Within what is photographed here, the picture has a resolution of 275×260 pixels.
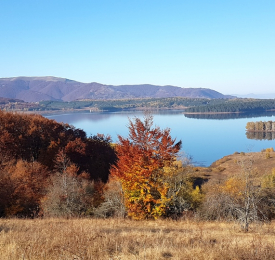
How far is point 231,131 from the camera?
8600 centimetres

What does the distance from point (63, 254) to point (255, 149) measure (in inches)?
2468

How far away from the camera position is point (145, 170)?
1348cm

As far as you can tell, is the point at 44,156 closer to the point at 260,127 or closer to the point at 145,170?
the point at 145,170

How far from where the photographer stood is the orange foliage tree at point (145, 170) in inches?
536

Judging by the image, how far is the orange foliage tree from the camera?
1361cm

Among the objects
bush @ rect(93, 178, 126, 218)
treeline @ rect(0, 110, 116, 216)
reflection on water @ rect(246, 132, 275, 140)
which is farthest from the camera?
reflection on water @ rect(246, 132, 275, 140)

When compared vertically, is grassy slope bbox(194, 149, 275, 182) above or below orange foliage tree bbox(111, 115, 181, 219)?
below

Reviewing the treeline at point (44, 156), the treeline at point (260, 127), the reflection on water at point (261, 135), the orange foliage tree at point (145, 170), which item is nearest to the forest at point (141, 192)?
the orange foliage tree at point (145, 170)

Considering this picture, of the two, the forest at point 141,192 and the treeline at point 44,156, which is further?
the treeline at point 44,156

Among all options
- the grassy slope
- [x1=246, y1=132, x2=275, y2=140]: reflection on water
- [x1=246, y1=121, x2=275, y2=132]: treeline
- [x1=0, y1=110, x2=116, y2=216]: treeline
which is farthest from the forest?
[x1=246, y1=121, x2=275, y2=132]: treeline

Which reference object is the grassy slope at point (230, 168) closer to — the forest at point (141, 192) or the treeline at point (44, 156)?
the treeline at point (44, 156)

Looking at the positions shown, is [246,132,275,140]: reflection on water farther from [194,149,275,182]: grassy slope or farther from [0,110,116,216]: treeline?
[0,110,116,216]: treeline

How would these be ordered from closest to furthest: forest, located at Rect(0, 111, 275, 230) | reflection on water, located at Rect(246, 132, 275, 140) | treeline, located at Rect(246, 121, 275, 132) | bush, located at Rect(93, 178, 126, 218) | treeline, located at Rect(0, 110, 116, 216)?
forest, located at Rect(0, 111, 275, 230)
bush, located at Rect(93, 178, 126, 218)
treeline, located at Rect(0, 110, 116, 216)
reflection on water, located at Rect(246, 132, 275, 140)
treeline, located at Rect(246, 121, 275, 132)

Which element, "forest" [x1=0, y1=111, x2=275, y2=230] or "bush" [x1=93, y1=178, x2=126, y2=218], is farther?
"bush" [x1=93, y1=178, x2=126, y2=218]
